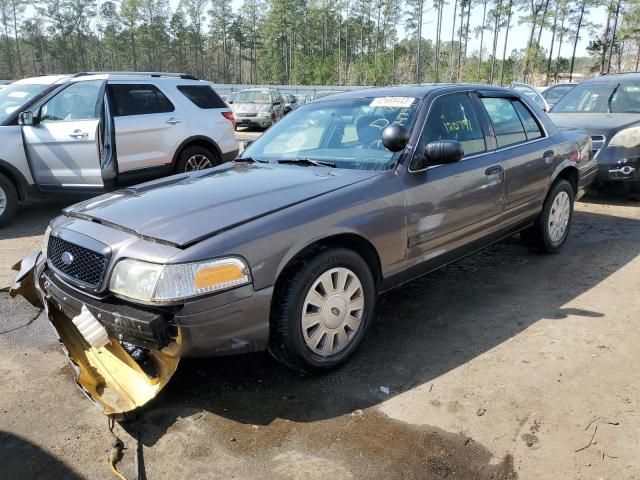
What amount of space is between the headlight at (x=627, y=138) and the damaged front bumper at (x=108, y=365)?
6.71 m

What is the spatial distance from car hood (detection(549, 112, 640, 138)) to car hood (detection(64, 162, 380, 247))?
5358 mm

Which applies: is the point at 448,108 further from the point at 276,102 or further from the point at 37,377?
the point at 276,102

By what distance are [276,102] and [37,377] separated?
18357mm

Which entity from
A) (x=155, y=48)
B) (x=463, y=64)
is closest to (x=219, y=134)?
(x=463, y=64)

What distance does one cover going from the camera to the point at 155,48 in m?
75.5

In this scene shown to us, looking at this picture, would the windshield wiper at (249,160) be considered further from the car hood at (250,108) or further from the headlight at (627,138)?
the car hood at (250,108)

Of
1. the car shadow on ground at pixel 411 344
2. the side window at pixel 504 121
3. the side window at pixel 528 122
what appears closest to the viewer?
the car shadow on ground at pixel 411 344

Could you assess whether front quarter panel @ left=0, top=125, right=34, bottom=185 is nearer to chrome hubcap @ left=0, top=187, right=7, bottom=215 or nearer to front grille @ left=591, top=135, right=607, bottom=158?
chrome hubcap @ left=0, top=187, right=7, bottom=215

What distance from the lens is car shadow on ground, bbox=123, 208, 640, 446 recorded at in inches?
112

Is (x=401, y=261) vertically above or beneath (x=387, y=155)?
beneath

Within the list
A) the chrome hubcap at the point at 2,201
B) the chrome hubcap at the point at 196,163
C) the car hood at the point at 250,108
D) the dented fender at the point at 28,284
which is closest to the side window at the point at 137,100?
the chrome hubcap at the point at 196,163

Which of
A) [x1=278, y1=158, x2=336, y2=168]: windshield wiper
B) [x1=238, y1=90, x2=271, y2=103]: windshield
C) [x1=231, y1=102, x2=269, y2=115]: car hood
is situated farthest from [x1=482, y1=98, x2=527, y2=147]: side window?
[x1=238, y1=90, x2=271, y2=103]: windshield

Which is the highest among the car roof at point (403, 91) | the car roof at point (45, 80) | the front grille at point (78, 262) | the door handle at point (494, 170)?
the car roof at point (45, 80)

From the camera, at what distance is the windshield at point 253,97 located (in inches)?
795
